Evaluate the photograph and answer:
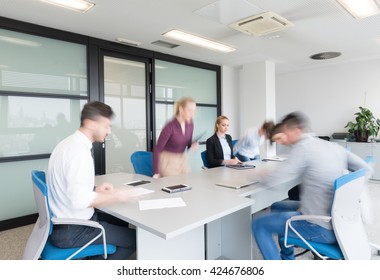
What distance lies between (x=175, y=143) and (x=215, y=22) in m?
1.98

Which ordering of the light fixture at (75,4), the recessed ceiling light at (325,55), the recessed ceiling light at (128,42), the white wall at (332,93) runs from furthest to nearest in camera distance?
the white wall at (332,93) < the recessed ceiling light at (325,55) < the recessed ceiling light at (128,42) < the light fixture at (75,4)

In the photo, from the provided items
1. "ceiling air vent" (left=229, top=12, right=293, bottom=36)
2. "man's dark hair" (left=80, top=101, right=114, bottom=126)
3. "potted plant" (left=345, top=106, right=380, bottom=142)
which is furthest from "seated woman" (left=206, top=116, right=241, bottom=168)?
"potted plant" (left=345, top=106, right=380, bottom=142)

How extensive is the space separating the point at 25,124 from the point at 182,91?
313 centimetres

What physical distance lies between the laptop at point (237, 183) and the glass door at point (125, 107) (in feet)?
9.32

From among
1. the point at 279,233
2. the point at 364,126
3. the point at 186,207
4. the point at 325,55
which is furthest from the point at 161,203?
the point at 364,126

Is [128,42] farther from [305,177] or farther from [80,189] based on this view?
[305,177]

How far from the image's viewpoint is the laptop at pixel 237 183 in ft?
7.38

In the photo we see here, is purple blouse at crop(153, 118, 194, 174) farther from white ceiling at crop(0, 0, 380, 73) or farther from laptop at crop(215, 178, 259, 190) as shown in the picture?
white ceiling at crop(0, 0, 380, 73)

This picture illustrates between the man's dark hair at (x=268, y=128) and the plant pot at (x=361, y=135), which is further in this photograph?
the plant pot at (x=361, y=135)

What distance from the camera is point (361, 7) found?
10.8 ft

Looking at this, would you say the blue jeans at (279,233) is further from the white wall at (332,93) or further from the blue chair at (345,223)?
the white wall at (332,93)

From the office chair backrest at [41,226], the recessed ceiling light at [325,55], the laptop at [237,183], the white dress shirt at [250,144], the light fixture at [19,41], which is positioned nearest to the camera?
the office chair backrest at [41,226]

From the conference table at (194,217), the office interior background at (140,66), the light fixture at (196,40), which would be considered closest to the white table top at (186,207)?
the conference table at (194,217)

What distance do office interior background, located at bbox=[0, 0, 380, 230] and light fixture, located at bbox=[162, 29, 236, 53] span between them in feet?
0.56
